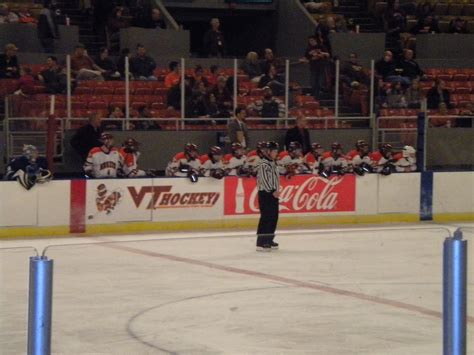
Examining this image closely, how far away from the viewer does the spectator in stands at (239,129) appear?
1603 cm

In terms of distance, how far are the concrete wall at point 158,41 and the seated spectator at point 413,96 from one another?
420 centimetres

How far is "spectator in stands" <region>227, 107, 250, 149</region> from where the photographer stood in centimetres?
1603

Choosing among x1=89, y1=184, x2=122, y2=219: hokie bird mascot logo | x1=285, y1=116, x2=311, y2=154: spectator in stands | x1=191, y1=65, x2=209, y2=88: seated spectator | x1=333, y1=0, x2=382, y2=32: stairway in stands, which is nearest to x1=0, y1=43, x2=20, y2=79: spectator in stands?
x1=191, y1=65, x2=209, y2=88: seated spectator

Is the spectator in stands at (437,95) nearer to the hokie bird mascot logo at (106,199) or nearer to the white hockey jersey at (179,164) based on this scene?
the white hockey jersey at (179,164)

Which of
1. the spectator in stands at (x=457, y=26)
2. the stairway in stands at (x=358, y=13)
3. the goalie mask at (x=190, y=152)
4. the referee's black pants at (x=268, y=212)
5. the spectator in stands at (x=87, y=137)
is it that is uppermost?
the stairway in stands at (x=358, y=13)

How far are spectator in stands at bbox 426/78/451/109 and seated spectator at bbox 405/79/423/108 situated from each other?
1.91 feet

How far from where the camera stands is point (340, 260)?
436 centimetres

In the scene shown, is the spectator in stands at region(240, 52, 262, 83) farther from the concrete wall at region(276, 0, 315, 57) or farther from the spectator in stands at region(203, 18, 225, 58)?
the concrete wall at region(276, 0, 315, 57)

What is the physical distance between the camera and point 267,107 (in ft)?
58.3

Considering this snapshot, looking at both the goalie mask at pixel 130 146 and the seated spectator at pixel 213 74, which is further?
the seated spectator at pixel 213 74

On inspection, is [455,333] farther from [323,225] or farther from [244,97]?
[244,97]

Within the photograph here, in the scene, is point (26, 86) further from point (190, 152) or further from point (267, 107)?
point (267, 107)

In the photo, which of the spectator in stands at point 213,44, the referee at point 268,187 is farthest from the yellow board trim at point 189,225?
the spectator in stands at point 213,44

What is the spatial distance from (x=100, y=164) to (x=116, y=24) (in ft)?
18.1
